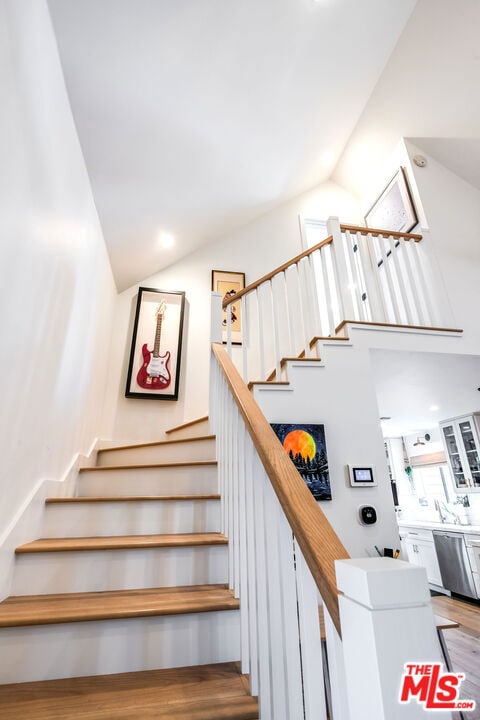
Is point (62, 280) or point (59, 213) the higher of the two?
point (59, 213)

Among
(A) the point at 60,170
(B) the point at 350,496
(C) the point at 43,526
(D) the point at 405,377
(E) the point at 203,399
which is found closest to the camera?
(C) the point at 43,526

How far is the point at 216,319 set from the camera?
2.49 metres

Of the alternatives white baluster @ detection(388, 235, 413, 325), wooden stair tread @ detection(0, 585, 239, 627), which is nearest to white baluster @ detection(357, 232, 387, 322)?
white baluster @ detection(388, 235, 413, 325)

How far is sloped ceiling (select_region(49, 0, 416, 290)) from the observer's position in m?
1.92

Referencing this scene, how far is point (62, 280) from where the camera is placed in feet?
5.90

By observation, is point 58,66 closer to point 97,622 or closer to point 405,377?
point 97,622

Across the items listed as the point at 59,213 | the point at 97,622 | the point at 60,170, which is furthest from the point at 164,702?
the point at 60,170

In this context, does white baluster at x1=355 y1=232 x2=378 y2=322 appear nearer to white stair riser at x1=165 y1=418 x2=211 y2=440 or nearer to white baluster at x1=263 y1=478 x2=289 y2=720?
white stair riser at x1=165 y1=418 x2=211 y2=440

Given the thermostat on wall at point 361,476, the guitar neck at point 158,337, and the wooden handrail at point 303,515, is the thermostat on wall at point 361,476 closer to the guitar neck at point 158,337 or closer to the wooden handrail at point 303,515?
the wooden handrail at point 303,515

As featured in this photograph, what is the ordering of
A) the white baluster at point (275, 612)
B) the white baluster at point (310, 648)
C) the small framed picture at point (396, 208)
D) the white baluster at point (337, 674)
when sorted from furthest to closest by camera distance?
the small framed picture at point (396, 208), the white baluster at point (275, 612), the white baluster at point (310, 648), the white baluster at point (337, 674)

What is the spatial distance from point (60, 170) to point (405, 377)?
9.77 feet

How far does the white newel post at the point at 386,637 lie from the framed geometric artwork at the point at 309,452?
1.74 meters

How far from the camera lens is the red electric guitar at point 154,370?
3.45 metres

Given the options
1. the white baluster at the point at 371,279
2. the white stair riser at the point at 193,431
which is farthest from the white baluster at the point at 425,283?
the white stair riser at the point at 193,431
